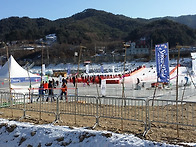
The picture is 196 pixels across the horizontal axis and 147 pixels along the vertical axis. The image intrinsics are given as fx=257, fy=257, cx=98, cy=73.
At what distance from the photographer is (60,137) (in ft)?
24.0

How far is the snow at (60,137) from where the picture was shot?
6491mm

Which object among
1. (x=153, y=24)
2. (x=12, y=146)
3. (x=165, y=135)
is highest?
(x=153, y=24)

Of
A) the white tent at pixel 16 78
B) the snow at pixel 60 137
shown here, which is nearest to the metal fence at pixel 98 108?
the snow at pixel 60 137

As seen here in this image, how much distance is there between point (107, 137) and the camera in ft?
22.0

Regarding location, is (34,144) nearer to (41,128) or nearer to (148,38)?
(41,128)

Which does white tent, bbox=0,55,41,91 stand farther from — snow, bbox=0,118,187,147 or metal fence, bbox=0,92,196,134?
snow, bbox=0,118,187,147

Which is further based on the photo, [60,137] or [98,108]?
[98,108]

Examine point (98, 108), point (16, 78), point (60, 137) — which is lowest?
point (60, 137)

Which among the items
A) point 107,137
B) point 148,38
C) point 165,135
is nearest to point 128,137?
point 107,137

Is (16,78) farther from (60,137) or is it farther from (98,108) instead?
(60,137)

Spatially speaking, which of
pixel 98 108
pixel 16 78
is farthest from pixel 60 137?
pixel 16 78

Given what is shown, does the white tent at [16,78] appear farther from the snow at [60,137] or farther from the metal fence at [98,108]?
the snow at [60,137]

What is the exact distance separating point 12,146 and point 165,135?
14.7 feet

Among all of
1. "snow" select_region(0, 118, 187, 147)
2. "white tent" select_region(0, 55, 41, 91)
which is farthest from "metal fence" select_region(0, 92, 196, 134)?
"white tent" select_region(0, 55, 41, 91)
